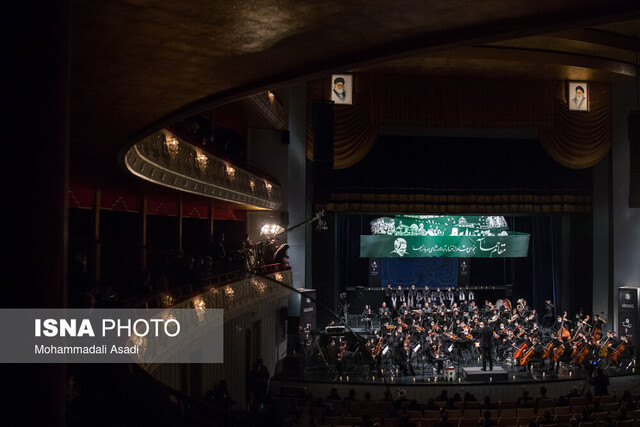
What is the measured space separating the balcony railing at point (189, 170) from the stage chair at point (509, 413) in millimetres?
8158

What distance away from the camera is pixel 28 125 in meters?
3.33

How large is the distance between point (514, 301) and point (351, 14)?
2600 cm

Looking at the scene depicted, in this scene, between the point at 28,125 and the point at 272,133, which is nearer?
the point at 28,125

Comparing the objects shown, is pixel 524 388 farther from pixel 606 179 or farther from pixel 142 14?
pixel 142 14

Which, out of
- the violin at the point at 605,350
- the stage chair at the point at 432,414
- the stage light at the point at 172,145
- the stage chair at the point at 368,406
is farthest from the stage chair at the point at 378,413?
the violin at the point at 605,350

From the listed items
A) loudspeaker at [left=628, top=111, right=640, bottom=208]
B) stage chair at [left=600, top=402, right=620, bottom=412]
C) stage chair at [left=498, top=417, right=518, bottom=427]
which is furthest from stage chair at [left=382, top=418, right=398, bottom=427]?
loudspeaker at [left=628, top=111, right=640, bottom=208]

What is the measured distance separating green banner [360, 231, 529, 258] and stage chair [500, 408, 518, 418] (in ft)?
43.5

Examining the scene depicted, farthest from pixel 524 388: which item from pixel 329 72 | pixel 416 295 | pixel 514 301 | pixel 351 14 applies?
pixel 351 14

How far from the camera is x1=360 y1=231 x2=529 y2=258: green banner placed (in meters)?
25.0

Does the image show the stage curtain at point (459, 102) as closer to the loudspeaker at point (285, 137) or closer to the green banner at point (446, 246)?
the loudspeaker at point (285, 137)

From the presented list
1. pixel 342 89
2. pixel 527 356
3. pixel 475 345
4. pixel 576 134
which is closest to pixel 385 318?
pixel 475 345

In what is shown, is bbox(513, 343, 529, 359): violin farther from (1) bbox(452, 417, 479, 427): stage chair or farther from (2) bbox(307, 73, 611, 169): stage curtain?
(2) bbox(307, 73, 611, 169): stage curtain

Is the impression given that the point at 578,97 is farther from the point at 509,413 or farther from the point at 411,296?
the point at 509,413

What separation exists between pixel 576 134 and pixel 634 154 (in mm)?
5477
